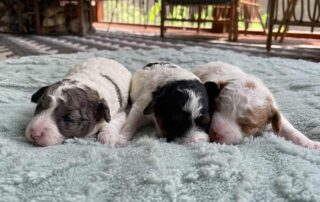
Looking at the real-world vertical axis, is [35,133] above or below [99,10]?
below

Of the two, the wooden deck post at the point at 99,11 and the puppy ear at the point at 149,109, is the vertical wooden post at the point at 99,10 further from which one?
the puppy ear at the point at 149,109

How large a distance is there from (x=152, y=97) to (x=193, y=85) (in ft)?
1.00

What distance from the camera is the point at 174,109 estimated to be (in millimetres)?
2125

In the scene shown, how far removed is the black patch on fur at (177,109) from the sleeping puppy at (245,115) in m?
0.09

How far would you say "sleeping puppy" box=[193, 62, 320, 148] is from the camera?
6.90ft

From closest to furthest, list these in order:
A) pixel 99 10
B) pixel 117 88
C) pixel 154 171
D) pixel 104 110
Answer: pixel 154 171, pixel 104 110, pixel 117 88, pixel 99 10

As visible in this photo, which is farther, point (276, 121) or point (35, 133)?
point (276, 121)

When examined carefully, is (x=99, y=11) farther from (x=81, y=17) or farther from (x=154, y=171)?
(x=154, y=171)

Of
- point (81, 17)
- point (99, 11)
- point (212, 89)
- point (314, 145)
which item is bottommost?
point (314, 145)

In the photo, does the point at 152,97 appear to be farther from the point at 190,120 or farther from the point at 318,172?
the point at 318,172

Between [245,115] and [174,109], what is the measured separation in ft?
1.31

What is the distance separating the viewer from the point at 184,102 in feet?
6.97

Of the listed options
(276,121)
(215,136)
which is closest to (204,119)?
(215,136)

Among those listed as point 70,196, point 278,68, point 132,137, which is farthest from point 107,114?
point 278,68
